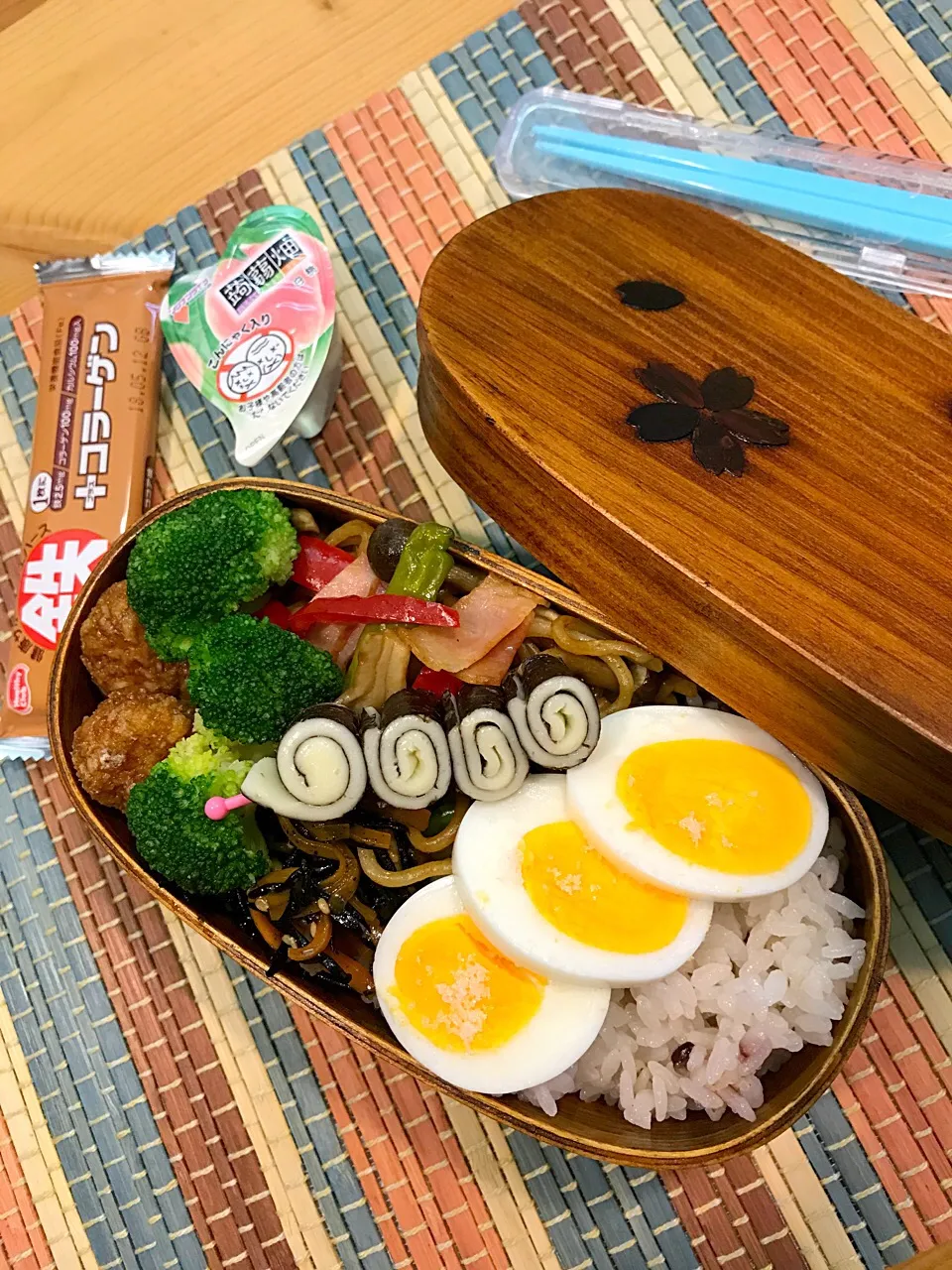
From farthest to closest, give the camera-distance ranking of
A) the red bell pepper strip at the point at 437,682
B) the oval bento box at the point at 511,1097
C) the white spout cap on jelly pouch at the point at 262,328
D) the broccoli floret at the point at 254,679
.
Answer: the white spout cap on jelly pouch at the point at 262,328, the red bell pepper strip at the point at 437,682, the broccoli floret at the point at 254,679, the oval bento box at the point at 511,1097

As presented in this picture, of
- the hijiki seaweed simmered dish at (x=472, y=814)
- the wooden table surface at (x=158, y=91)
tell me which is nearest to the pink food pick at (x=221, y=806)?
the hijiki seaweed simmered dish at (x=472, y=814)

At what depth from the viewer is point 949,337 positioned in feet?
5.87

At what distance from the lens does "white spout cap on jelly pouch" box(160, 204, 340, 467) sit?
84.7 inches

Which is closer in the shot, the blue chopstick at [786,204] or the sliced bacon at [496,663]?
the sliced bacon at [496,663]

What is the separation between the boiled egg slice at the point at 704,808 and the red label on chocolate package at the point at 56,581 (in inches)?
51.4

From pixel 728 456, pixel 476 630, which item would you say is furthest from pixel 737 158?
pixel 476 630

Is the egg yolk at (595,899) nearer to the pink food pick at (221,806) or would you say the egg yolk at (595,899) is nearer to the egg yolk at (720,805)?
the egg yolk at (720,805)

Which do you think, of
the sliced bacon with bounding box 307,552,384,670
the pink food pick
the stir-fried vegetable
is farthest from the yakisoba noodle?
the pink food pick

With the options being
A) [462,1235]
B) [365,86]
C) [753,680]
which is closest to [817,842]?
[753,680]

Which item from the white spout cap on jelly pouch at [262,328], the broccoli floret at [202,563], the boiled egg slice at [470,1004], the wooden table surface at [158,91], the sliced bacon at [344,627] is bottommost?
the boiled egg slice at [470,1004]

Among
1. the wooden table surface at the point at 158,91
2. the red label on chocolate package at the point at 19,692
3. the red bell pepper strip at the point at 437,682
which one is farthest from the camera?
the wooden table surface at the point at 158,91

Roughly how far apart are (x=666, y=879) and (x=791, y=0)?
209 cm

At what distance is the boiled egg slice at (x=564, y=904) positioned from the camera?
170 centimetres

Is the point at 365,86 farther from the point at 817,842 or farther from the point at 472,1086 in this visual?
the point at 472,1086
